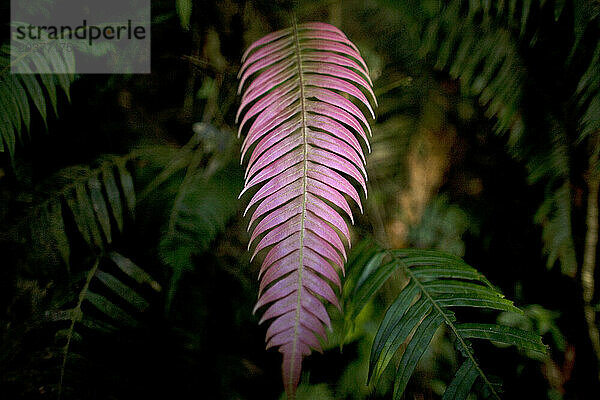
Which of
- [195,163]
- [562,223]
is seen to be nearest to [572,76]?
[562,223]

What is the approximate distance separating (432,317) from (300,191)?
1.16 ft

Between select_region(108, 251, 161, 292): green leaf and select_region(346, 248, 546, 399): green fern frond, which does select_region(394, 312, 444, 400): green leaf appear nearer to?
select_region(346, 248, 546, 399): green fern frond

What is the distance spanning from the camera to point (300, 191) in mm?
659

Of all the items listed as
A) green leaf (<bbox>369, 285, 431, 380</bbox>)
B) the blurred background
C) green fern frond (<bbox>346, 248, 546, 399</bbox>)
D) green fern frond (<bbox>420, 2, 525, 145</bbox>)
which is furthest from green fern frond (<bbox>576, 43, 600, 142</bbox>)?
green leaf (<bbox>369, 285, 431, 380</bbox>)

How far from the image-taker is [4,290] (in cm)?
98

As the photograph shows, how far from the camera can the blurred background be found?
0.94 metres

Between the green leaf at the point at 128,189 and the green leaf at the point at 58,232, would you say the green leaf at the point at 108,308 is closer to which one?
the green leaf at the point at 58,232

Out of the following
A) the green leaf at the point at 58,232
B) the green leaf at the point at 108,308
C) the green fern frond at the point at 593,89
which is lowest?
the green leaf at the point at 108,308

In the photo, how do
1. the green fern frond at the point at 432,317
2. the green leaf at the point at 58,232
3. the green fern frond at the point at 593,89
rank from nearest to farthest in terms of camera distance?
the green fern frond at the point at 432,317
the green fern frond at the point at 593,89
the green leaf at the point at 58,232

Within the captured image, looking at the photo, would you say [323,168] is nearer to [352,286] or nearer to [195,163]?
[352,286]

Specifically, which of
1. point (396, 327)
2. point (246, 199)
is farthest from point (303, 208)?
point (246, 199)

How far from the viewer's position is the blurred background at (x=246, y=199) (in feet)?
3.09
